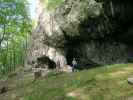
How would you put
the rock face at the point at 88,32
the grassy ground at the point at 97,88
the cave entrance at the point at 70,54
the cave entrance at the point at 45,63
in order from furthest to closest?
the cave entrance at the point at 45,63
the cave entrance at the point at 70,54
the rock face at the point at 88,32
the grassy ground at the point at 97,88

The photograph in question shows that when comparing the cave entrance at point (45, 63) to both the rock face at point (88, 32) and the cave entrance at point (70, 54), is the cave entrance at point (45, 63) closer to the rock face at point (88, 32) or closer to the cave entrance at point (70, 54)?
the rock face at point (88, 32)

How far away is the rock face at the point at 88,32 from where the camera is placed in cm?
2470

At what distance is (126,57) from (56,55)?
994 cm

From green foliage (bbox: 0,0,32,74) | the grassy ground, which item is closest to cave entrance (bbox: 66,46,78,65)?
green foliage (bbox: 0,0,32,74)

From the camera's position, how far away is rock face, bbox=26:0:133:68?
24.7 metres

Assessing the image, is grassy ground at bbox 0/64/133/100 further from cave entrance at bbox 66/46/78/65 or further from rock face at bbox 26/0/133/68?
cave entrance at bbox 66/46/78/65

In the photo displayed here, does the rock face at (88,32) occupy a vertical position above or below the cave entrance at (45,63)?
above

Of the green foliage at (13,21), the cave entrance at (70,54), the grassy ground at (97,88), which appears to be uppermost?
the green foliage at (13,21)

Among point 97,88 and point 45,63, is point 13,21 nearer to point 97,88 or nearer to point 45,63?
point 45,63

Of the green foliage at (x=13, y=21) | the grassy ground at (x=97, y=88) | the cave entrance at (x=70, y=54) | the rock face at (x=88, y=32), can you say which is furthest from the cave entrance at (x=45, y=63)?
the grassy ground at (x=97, y=88)

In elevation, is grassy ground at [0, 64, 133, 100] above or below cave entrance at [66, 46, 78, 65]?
below

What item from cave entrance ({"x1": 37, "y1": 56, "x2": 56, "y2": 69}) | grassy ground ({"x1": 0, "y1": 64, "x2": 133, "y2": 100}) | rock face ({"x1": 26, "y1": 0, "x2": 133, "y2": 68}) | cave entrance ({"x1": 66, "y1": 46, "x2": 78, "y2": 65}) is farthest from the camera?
cave entrance ({"x1": 37, "y1": 56, "x2": 56, "y2": 69})

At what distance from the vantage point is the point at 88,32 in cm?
2695

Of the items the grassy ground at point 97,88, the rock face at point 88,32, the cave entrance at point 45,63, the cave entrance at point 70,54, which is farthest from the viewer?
the cave entrance at point 45,63
